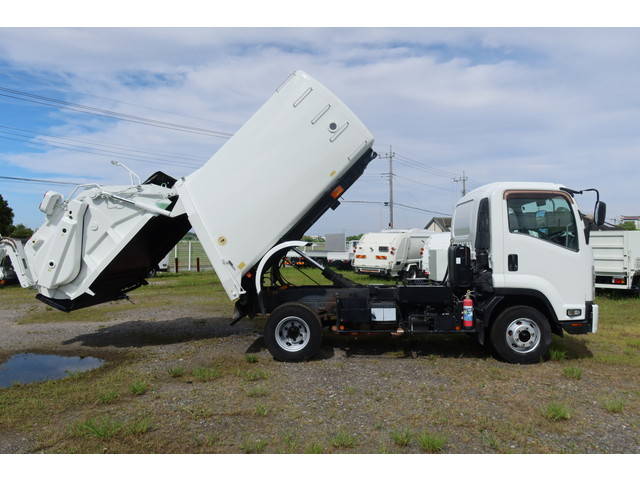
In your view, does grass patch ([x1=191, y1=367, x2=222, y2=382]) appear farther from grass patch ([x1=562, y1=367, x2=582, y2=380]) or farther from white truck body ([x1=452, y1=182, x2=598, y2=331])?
grass patch ([x1=562, y1=367, x2=582, y2=380])

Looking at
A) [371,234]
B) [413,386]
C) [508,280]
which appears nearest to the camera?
[413,386]

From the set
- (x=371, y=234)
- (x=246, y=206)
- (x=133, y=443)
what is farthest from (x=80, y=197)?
(x=371, y=234)

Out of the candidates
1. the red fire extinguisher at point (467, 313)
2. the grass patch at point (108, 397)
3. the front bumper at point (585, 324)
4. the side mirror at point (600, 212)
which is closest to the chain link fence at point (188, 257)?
the grass patch at point (108, 397)

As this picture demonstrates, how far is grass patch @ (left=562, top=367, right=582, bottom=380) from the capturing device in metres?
6.39

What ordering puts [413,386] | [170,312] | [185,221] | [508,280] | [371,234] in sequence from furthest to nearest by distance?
[371,234], [170,312], [185,221], [508,280], [413,386]

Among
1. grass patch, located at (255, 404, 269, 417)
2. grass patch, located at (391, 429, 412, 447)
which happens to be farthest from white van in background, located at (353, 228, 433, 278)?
grass patch, located at (391, 429, 412, 447)

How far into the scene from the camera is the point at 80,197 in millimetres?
7797

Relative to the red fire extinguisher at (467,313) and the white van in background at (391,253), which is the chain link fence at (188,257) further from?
the red fire extinguisher at (467,313)

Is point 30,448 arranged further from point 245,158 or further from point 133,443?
point 245,158

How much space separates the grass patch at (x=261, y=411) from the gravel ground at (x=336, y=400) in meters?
0.02

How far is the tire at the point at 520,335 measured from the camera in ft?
22.7

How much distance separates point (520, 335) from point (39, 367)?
23.8ft

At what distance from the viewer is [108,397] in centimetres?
570

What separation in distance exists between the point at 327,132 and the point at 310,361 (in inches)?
136
